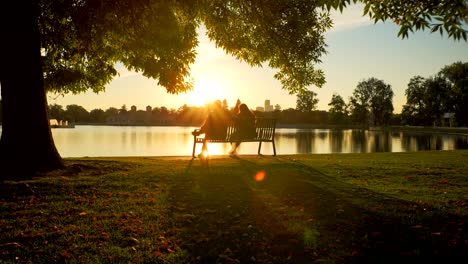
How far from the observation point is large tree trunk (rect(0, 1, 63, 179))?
9273 millimetres

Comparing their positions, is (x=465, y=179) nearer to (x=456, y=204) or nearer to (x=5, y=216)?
(x=456, y=204)

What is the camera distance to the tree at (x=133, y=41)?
9297mm

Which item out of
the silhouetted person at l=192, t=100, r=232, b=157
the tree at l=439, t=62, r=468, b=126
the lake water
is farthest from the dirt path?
the tree at l=439, t=62, r=468, b=126

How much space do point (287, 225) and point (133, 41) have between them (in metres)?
9.74

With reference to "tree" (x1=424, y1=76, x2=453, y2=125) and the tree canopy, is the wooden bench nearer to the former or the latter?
the tree canopy

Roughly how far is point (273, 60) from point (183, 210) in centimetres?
874

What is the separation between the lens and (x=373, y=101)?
13088 centimetres

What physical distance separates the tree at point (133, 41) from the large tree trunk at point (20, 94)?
2 centimetres

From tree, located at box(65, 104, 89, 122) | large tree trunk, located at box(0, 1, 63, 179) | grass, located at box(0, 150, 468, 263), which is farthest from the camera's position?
tree, located at box(65, 104, 89, 122)

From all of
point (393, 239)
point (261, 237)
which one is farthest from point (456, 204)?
point (261, 237)

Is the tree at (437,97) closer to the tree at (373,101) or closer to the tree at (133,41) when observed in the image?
the tree at (373,101)

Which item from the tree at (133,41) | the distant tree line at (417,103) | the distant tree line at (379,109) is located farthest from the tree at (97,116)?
the tree at (133,41)

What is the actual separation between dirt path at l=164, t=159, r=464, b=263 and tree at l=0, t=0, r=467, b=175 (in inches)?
142

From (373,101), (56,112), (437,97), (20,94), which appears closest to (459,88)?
(437,97)
